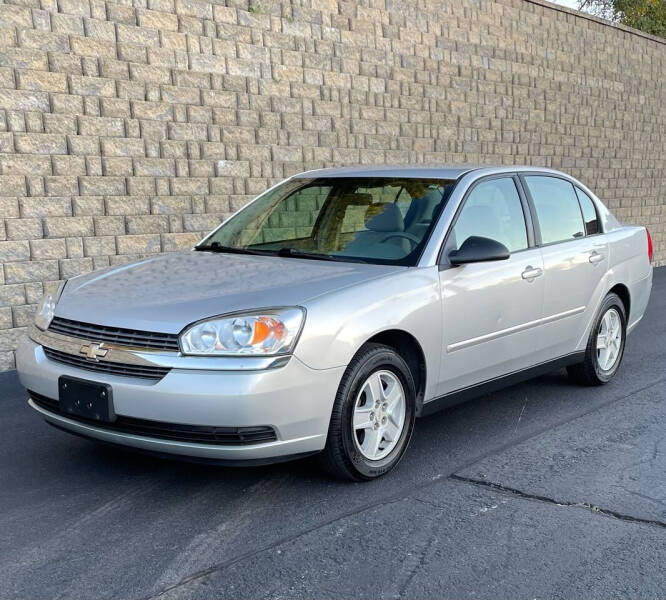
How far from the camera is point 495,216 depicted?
206 inches

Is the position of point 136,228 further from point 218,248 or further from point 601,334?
point 601,334

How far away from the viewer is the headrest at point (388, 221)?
4.88 m

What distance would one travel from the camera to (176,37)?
8.23 m

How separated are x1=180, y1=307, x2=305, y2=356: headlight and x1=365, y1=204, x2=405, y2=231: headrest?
1.27 metres

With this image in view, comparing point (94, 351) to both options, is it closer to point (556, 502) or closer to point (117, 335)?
point (117, 335)

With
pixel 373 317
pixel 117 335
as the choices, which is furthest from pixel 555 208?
pixel 117 335

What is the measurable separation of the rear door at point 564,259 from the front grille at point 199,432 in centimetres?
Answer: 236

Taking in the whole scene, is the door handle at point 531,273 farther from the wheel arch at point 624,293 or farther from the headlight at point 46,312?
the headlight at point 46,312

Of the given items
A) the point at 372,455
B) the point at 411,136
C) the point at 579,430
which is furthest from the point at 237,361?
the point at 411,136

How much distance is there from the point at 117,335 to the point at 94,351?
0.46 ft

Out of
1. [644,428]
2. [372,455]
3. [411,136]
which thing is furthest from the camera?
[411,136]

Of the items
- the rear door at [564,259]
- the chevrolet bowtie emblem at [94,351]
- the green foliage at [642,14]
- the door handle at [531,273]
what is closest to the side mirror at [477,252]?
the door handle at [531,273]

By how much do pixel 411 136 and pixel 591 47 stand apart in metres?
6.15

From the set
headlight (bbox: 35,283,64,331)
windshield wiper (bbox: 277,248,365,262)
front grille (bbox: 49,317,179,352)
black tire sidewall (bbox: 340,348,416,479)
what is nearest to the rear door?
black tire sidewall (bbox: 340,348,416,479)
